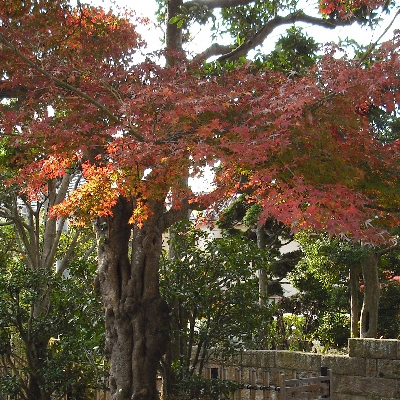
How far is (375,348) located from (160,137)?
3.89 metres

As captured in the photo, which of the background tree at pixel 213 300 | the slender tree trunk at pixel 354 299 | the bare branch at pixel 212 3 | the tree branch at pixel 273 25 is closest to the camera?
the background tree at pixel 213 300

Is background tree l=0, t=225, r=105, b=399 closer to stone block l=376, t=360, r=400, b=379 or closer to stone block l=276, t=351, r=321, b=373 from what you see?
stone block l=276, t=351, r=321, b=373

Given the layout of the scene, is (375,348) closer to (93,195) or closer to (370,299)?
(93,195)

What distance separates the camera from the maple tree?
5.17 meters

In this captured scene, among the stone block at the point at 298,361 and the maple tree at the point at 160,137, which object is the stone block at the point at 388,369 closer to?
the stone block at the point at 298,361

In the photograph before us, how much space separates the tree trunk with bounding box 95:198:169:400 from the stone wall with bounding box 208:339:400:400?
145 cm

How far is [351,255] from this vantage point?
39.3 ft

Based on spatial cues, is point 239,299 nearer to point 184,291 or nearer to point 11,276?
point 184,291

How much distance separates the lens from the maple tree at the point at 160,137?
517 cm

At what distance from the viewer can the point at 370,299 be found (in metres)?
12.1

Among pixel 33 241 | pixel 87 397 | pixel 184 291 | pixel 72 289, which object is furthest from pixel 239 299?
pixel 33 241

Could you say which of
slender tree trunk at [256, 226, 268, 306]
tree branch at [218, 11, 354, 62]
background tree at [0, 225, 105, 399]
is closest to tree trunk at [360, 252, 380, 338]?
slender tree trunk at [256, 226, 268, 306]

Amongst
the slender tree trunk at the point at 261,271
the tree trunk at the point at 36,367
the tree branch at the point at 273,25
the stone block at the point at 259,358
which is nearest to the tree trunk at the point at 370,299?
the slender tree trunk at the point at 261,271

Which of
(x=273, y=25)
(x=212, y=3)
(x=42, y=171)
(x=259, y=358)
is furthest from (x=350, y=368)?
(x=212, y=3)
